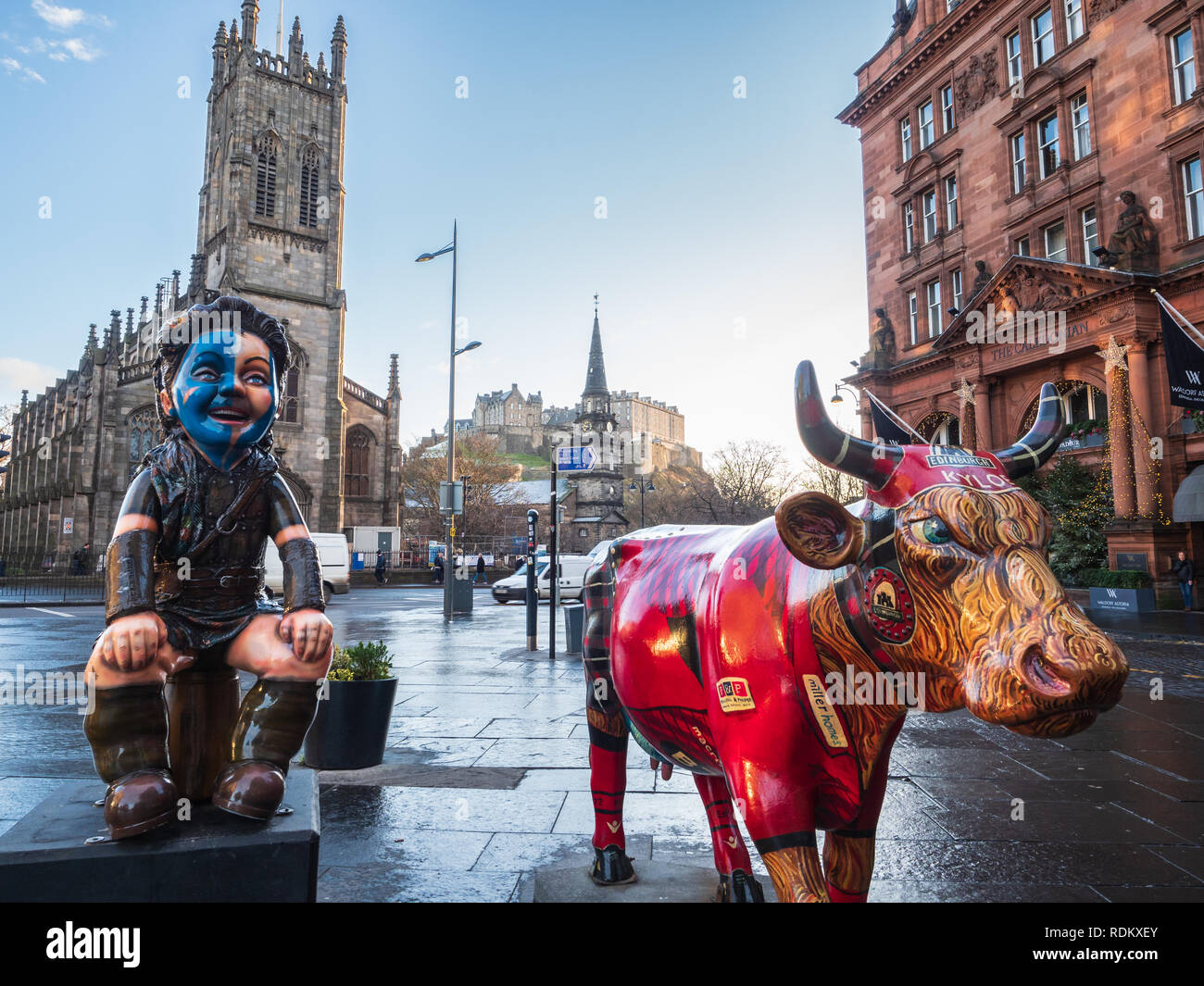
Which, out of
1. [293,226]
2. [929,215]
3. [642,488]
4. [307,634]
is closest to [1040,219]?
[929,215]

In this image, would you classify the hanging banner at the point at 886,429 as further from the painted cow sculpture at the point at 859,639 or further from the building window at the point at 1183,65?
the building window at the point at 1183,65

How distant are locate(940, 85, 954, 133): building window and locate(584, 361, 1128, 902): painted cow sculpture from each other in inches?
1172

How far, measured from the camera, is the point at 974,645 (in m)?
1.78

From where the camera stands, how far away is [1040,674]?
1.64 metres

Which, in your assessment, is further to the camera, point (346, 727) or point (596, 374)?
point (596, 374)

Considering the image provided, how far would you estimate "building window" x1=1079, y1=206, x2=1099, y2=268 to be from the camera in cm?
2156

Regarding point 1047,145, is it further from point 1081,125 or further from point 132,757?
point 132,757

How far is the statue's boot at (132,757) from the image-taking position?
7.11ft

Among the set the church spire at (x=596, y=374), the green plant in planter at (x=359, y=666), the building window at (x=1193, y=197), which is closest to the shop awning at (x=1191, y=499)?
the building window at (x=1193, y=197)

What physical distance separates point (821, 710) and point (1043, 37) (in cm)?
2898

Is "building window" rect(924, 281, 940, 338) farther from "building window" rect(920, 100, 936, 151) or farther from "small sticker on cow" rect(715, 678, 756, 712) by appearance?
"small sticker on cow" rect(715, 678, 756, 712)

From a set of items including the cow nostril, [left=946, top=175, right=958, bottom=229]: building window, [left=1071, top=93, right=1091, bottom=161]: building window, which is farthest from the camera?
[left=946, top=175, right=958, bottom=229]: building window

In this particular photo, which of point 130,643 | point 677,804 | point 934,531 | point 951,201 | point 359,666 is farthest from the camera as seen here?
point 951,201

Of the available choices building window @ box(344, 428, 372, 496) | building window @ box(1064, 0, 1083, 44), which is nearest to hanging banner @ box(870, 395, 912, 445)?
building window @ box(1064, 0, 1083, 44)
